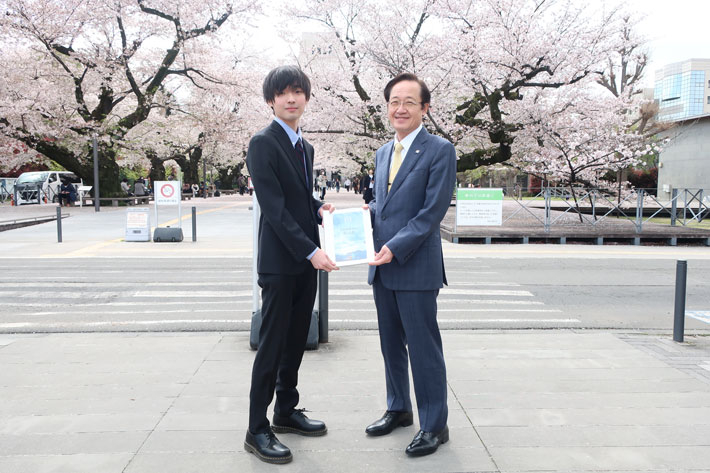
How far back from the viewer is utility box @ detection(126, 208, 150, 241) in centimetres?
1472

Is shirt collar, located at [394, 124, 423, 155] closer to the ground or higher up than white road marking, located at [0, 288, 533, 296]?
higher up

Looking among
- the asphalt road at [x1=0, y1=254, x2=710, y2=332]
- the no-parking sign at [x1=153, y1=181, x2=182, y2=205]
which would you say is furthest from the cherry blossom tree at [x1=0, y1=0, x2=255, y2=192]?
the asphalt road at [x1=0, y1=254, x2=710, y2=332]

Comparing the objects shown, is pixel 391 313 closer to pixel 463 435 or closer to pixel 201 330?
pixel 463 435

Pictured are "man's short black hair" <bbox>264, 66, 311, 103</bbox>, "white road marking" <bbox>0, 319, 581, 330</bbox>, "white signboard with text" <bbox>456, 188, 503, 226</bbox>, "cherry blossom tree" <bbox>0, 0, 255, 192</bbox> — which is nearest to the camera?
"man's short black hair" <bbox>264, 66, 311, 103</bbox>

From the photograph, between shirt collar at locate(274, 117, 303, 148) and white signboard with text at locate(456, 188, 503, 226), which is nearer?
shirt collar at locate(274, 117, 303, 148)

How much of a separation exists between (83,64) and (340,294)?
2660 cm

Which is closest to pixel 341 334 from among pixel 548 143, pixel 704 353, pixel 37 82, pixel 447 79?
pixel 704 353

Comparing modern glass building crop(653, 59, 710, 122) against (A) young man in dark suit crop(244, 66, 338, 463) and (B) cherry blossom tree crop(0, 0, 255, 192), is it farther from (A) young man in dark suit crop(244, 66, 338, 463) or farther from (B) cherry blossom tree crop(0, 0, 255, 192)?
(A) young man in dark suit crop(244, 66, 338, 463)

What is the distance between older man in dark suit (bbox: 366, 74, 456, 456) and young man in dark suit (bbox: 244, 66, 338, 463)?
35 cm

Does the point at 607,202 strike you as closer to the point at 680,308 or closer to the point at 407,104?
the point at 680,308

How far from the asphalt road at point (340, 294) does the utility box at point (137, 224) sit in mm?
2985

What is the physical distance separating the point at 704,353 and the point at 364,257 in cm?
405

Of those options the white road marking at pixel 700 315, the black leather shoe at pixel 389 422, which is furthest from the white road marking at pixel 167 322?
the black leather shoe at pixel 389 422

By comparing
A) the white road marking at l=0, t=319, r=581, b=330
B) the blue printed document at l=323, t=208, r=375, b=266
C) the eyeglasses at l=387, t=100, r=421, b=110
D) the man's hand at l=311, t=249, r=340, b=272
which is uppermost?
the eyeglasses at l=387, t=100, r=421, b=110
